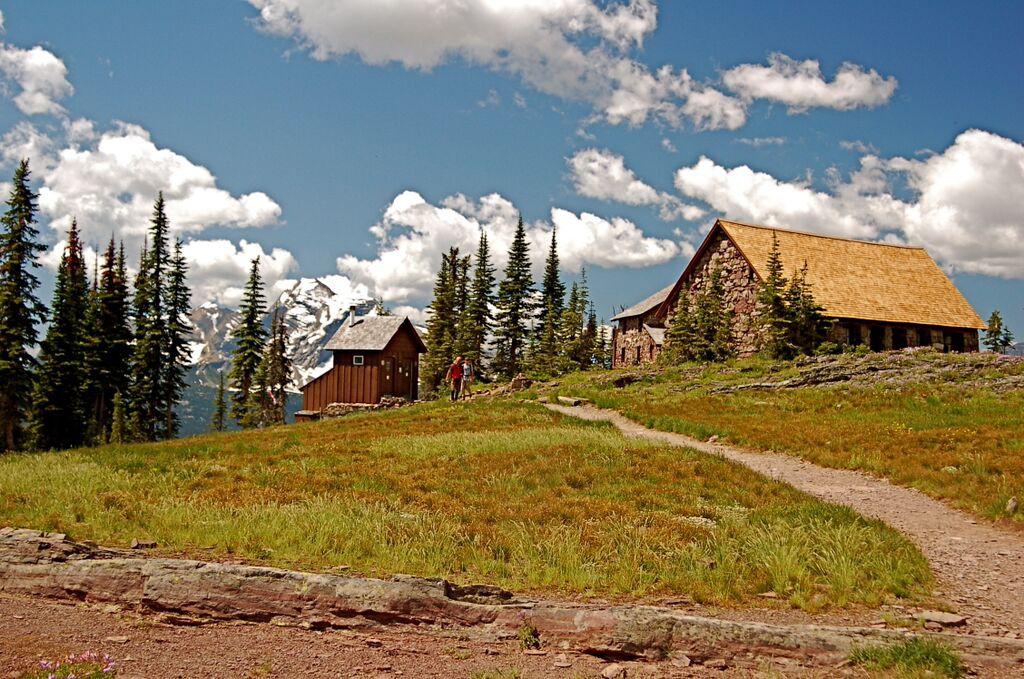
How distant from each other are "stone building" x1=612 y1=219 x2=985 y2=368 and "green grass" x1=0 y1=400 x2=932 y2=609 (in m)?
29.4

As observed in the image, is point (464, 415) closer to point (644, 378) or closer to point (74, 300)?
point (644, 378)

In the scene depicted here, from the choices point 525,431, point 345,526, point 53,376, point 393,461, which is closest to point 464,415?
point 525,431

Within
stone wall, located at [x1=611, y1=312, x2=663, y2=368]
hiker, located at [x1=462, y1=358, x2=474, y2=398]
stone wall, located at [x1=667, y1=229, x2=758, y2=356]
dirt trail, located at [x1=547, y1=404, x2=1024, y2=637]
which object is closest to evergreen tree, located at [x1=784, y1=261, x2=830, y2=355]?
stone wall, located at [x1=667, y1=229, x2=758, y2=356]

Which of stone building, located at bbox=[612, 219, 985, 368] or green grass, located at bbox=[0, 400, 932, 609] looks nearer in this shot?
green grass, located at bbox=[0, 400, 932, 609]

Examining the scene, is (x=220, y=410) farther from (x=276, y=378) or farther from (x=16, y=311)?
(x=16, y=311)

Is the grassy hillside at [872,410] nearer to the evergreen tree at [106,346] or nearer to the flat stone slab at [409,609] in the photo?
the flat stone slab at [409,609]

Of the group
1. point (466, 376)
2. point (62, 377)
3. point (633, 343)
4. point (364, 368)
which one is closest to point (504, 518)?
point (466, 376)

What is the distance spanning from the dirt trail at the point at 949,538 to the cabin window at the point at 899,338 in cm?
3049

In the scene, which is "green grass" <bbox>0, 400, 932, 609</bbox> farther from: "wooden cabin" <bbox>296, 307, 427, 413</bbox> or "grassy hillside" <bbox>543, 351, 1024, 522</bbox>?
"wooden cabin" <bbox>296, 307, 427, 413</bbox>

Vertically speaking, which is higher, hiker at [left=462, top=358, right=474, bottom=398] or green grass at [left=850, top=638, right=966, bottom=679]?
hiker at [left=462, top=358, right=474, bottom=398]

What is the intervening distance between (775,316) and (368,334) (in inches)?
1178

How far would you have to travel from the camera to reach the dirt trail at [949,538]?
27.2ft

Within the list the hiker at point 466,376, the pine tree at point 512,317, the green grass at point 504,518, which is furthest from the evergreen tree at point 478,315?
the green grass at point 504,518

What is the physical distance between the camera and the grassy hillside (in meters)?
14.8
